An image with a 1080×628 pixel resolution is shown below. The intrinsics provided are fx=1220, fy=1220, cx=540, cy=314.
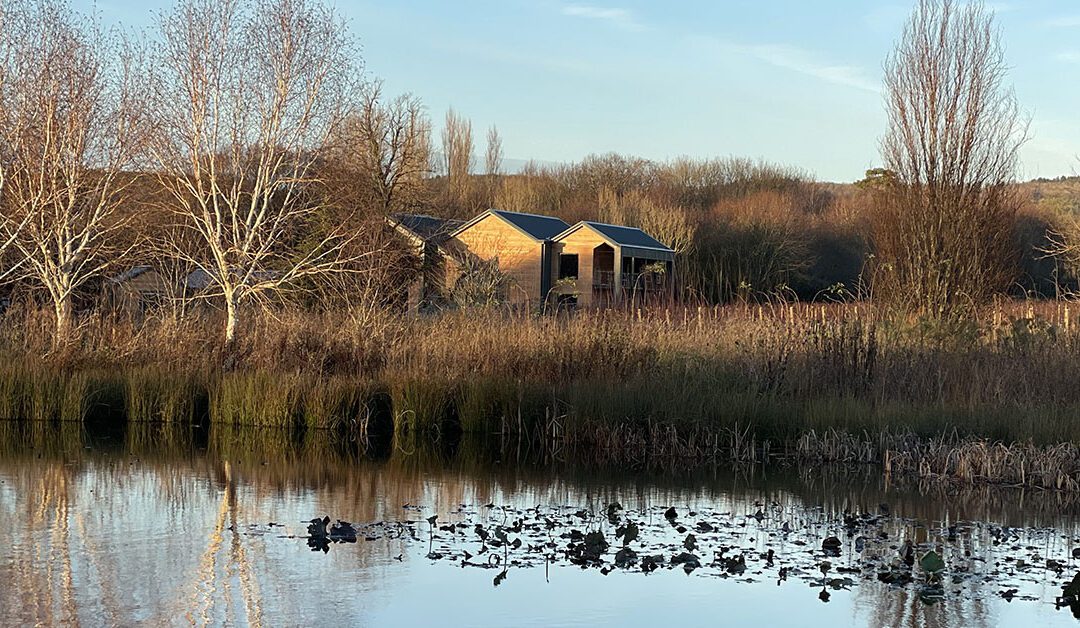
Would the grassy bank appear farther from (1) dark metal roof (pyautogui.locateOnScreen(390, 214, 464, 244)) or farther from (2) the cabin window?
(2) the cabin window

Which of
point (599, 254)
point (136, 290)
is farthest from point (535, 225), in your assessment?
point (136, 290)

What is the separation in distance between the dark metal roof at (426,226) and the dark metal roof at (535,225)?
6.58 meters

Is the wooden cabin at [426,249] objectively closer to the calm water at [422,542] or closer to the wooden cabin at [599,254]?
the wooden cabin at [599,254]

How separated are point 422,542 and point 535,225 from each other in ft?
125

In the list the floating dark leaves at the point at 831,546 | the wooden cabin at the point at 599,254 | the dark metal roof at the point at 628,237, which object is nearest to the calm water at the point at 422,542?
the floating dark leaves at the point at 831,546

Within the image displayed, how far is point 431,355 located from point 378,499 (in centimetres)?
559

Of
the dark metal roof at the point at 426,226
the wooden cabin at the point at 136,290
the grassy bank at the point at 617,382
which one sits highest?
the dark metal roof at the point at 426,226

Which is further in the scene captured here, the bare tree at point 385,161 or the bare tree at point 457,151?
the bare tree at point 457,151

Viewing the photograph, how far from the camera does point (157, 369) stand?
15.0 m

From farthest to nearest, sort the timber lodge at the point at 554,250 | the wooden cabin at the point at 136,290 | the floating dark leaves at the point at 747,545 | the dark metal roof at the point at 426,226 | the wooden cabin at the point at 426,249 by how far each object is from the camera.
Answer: the timber lodge at the point at 554,250 < the dark metal roof at the point at 426,226 < the wooden cabin at the point at 426,249 < the wooden cabin at the point at 136,290 < the floating dark leaves at the point at 747,545

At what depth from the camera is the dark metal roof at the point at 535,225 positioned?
144 feet

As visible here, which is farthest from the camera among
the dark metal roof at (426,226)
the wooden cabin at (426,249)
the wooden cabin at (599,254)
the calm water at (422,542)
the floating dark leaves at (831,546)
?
the wooden cabin at (599,254)

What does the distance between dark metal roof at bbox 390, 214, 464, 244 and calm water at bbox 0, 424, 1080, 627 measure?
21.5m

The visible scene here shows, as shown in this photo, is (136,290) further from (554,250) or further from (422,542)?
(554,250)
